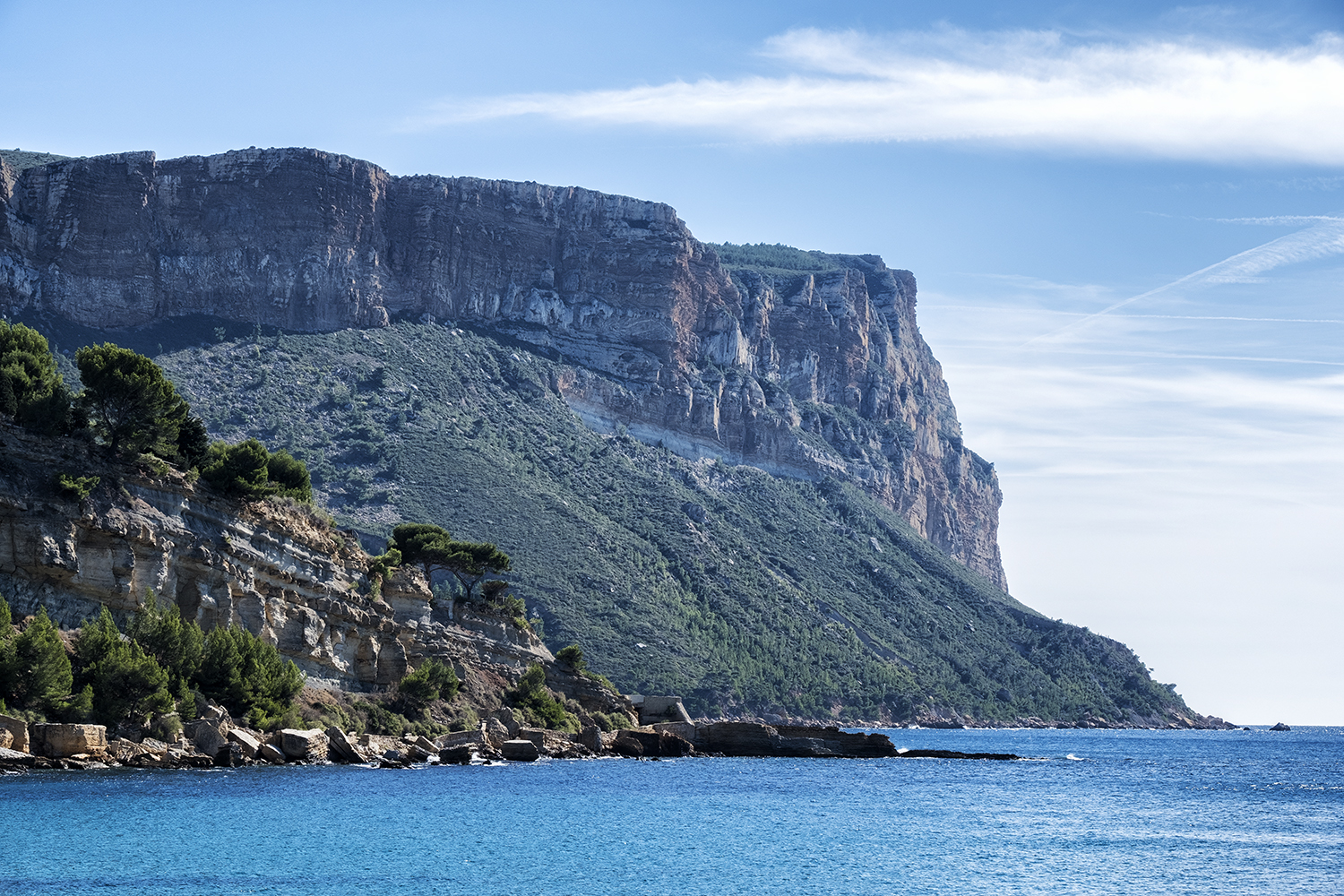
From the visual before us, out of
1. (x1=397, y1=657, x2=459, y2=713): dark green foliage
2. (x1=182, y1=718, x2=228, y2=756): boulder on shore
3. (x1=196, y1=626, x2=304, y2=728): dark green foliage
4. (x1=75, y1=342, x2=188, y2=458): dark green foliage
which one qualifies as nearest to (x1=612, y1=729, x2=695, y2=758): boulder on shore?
(x1=397, y1=657, x2=459, y2=713): dark green foliage

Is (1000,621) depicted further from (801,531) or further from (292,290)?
(292,290)

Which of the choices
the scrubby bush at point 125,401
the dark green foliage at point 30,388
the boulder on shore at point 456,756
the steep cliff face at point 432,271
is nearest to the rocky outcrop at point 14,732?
the dark green foliage at point 30,388

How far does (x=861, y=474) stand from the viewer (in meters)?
193

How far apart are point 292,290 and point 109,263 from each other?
1761 centimetres

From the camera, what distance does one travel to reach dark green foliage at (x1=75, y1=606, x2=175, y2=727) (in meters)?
45.1

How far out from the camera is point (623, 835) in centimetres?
3994

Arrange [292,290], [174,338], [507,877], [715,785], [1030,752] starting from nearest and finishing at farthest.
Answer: [507,877] → [715,785] → [1030,752] → [174,338] → [292,290]

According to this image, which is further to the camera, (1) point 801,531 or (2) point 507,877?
(1) point 801,531

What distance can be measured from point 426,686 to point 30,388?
69.9 ft

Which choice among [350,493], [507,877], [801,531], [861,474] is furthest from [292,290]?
[507,877]

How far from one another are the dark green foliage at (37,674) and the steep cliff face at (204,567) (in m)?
4.26

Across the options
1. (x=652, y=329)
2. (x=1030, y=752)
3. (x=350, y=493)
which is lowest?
(x=1030, y=752)

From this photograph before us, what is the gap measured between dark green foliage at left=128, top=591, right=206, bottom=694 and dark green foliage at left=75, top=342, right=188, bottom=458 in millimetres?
6237

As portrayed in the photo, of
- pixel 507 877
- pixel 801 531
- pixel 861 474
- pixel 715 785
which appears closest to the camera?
pixel 507 877
